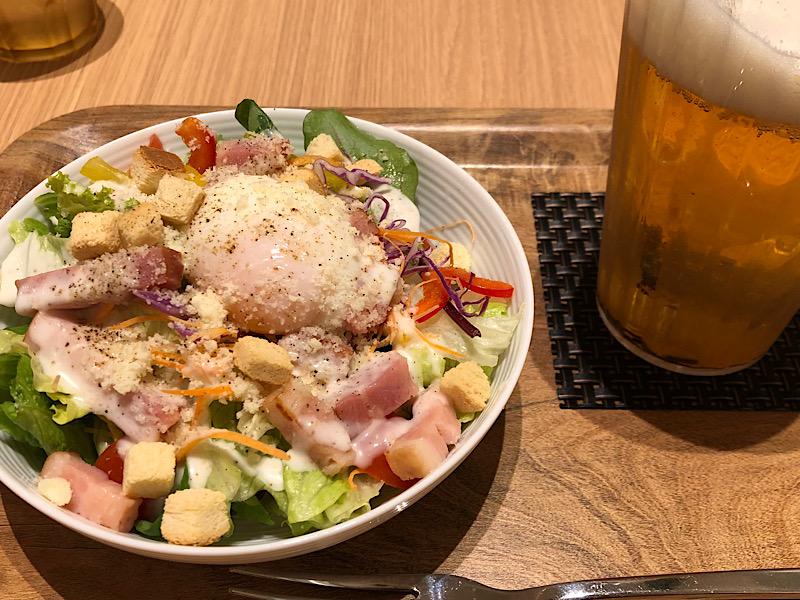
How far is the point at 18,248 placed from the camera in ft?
4.66

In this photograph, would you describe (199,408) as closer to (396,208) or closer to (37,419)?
(37,419)

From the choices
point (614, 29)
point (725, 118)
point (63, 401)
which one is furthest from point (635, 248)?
point (614, 29)

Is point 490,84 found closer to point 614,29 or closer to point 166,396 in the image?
point 614,29

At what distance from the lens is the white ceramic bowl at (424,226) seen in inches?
42.3

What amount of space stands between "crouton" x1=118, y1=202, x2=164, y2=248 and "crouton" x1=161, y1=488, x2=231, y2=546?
500 millimetres

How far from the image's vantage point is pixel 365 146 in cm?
173

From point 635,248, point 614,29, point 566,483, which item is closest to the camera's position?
point 566,483

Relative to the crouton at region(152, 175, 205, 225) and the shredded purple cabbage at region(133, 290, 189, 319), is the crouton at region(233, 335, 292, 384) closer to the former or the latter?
the shredded purple cabbage at region(133, 290, 189, 319)

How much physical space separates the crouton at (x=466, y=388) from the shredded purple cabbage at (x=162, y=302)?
1.64 ft

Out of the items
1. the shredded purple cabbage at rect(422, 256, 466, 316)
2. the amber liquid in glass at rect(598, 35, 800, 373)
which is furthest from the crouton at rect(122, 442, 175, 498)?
the amber liquid in glass at rect(598, 35, 800, 373)

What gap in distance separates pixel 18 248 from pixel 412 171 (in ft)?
2.81

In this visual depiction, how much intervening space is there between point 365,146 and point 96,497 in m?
0.99

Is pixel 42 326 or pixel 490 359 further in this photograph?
pixel 490 359

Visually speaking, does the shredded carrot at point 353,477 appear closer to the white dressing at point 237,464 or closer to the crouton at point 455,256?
the white dressing at point 237,464
